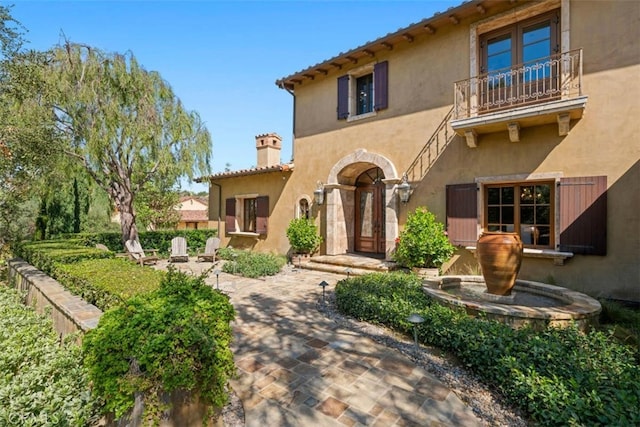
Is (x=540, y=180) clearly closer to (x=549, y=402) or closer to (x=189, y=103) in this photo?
(x=549, y=402)

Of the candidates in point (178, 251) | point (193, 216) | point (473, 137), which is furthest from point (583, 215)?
point (193, 216)

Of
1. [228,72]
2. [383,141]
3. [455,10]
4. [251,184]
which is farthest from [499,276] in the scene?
[251,184]

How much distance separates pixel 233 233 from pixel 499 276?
10706mm

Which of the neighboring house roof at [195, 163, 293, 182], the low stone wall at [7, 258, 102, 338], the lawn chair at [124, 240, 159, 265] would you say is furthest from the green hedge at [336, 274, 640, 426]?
the lawn chair at [124, 240, 159, 265]

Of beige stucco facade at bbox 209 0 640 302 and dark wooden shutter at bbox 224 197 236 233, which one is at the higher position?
beige stucco facade at bbox 209 0 640 302

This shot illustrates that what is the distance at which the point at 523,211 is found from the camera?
7391mm

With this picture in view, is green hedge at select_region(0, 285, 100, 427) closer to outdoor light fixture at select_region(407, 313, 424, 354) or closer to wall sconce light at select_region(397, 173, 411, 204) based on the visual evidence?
outdoor light fixture at select_region(407, 313, 424, 354)

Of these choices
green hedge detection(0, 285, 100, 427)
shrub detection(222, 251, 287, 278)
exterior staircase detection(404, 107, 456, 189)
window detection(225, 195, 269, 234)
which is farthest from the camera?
window detection(225, 195, 269, 234)

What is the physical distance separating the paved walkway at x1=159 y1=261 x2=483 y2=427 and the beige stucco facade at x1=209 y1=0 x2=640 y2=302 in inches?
197

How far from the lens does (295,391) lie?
10.5 feet

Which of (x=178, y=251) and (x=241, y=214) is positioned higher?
(x=241, y=214)

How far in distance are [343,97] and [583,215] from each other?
288 inches

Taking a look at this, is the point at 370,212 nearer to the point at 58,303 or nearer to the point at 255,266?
the point at 255,266

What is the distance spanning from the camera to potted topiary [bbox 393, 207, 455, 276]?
25.0 feet
